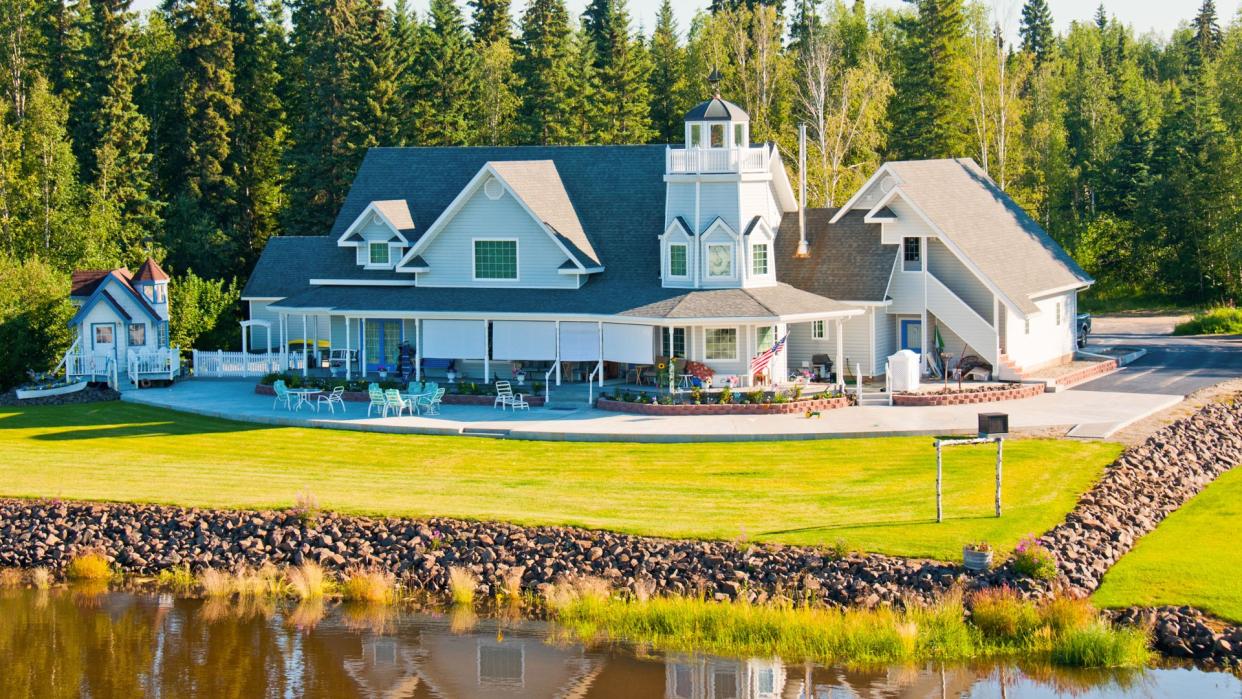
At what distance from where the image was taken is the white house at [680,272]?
126 feet

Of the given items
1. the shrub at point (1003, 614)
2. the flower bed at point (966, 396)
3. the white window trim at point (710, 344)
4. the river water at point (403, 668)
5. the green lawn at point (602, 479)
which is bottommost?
the river water at point (403, 668)

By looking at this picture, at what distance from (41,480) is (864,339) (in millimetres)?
20615

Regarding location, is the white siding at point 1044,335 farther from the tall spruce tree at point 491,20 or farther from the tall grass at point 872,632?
the tall spruce tree at point 491,20

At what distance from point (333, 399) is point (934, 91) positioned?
38.4m

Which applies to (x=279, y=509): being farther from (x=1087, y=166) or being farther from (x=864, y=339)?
(x=1087, y=166)

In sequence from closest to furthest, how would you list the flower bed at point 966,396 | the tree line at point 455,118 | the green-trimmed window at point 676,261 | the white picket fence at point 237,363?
the flower bed at point 966,396, the green-trimmed window at point 676,261, the white picket fence at point 237,363, the tree line at point 455,118

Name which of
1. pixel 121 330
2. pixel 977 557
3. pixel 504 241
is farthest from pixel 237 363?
pixel 977 557

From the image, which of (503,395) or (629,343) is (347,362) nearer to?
(503,395)

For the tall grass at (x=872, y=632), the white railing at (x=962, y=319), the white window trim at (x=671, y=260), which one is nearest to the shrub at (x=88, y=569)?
the tall grass at (x=872, y=632)

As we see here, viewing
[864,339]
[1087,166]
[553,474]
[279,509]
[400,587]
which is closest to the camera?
[400,587]

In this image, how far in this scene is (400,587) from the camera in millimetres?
24562

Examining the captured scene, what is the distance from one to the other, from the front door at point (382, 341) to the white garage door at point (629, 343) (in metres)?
7.61

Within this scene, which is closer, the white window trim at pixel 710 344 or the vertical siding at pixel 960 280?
the white window trim at pixel 710 344

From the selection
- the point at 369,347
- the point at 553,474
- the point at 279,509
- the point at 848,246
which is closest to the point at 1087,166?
the point at 848,246
